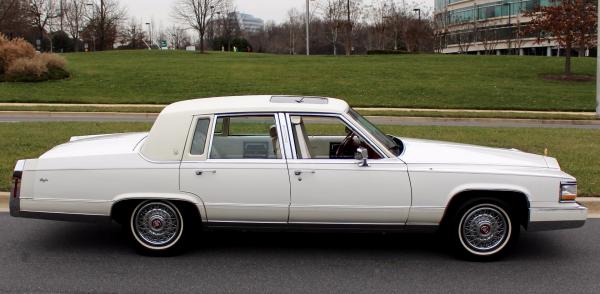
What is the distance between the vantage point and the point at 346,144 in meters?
5.69

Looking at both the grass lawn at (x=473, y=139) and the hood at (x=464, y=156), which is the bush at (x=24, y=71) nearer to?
the grass lawn at (x=473, y=139)

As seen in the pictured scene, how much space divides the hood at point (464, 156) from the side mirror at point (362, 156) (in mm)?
365

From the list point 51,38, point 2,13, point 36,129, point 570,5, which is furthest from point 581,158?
point 51,38

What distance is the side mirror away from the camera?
16.1 ft

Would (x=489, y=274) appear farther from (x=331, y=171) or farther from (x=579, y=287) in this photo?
(x=331, y=171)

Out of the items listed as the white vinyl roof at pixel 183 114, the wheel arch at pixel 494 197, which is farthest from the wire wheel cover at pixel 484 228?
the white vinyl roof at pixel 183 114

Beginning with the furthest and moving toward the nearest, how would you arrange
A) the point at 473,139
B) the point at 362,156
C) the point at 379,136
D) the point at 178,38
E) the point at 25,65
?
the point at 178,38 → the point at 25,65 → the point at 473,139 → the point at 379,136 → the point at 362,156

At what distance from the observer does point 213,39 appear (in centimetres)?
7669

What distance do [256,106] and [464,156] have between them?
195cm

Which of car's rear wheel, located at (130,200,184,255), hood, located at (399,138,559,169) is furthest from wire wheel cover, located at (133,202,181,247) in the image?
hood, located at (399,138,559,169)

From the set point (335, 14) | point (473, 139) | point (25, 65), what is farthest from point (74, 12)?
point (473, 139)

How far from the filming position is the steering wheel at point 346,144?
18.4 ft

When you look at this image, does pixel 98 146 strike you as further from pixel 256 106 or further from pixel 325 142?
pixel 325 142

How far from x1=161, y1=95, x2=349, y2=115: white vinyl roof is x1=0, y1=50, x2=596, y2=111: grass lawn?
17.0 m
